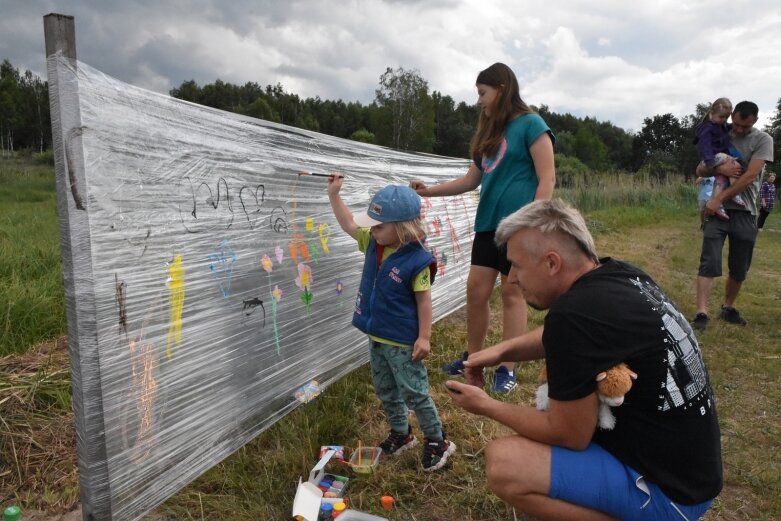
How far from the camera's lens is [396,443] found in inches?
92.6

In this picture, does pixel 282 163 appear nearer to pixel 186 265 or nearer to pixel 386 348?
pixel 186 265

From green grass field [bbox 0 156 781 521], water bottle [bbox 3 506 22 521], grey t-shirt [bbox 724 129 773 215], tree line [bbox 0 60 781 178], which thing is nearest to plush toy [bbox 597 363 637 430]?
green grass field [bbox 0 156 781 521]

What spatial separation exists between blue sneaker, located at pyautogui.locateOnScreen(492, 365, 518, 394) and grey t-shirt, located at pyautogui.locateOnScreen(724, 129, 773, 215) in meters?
2.51

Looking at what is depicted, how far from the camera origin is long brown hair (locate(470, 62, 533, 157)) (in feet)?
8.76

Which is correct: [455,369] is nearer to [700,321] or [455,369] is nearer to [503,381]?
[503,381]

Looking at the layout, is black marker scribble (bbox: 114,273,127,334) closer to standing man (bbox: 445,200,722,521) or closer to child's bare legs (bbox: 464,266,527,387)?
standing man (bbox: 445,200,722,521)

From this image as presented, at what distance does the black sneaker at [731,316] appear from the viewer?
4376 millimetres

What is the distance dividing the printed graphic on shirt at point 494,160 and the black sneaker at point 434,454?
1.38 metres

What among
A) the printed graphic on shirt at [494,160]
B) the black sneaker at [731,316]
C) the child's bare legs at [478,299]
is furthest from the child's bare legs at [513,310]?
the black sneaker at [731,316]

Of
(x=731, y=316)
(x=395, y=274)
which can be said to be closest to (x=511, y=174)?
(x=395, y=274)

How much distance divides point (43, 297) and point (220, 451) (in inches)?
76.7

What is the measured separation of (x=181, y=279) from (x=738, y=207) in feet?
13.5

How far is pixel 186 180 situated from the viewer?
1907 millimetres

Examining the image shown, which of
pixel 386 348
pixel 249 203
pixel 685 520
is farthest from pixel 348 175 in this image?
pixel 685 520
